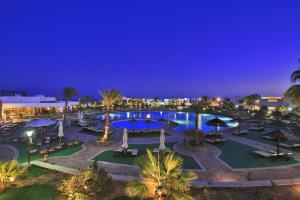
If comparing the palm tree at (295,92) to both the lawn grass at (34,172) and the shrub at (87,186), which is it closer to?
the shrub at (87,186)

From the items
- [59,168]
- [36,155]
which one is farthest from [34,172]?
[36,155]

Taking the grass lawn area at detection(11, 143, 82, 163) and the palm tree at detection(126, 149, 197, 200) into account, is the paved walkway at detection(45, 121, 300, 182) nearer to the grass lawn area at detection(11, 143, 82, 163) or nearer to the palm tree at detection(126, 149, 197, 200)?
the grass lawn area at detection(11, 143, 82, 163)

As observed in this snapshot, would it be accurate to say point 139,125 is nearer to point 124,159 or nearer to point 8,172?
point 124,159

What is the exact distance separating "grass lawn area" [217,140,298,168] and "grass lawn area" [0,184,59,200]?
1074 centimetres

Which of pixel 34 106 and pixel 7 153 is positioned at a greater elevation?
pixel 34 106

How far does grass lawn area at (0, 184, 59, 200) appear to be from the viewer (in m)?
8.57

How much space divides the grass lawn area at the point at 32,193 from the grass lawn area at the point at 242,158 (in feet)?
35.2

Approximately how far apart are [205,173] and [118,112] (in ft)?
136

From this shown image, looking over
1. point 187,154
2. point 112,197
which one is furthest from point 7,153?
point 187,154

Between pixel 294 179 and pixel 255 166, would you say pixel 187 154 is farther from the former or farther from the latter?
pixel 294 179

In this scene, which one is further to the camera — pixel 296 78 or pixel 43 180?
pixel 296 78

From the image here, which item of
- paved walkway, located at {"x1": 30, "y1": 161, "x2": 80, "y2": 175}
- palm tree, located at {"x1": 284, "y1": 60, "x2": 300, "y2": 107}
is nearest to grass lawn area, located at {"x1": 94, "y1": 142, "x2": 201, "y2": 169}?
paved walkway, located at {"x1": 30, "y1": 161, "x2": 80, "y2": 175}

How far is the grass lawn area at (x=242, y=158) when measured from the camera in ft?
42.1

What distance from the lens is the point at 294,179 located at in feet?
33.3
